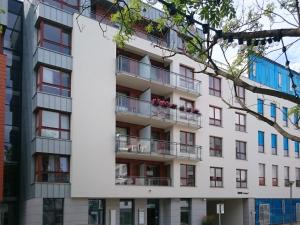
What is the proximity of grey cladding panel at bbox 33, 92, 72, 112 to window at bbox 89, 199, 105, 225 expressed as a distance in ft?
20.5

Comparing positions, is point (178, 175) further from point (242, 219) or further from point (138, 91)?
point (242, 219)

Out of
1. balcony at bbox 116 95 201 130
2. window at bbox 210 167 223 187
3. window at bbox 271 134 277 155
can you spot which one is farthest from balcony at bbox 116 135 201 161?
window at bbox 271 134 277 155

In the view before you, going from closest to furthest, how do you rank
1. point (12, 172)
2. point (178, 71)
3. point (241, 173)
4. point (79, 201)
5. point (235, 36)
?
1. point (235, 36)
2. point (79, 201)
3. point (12, 172)
4. point (178, 71)
5. point (241, 173)

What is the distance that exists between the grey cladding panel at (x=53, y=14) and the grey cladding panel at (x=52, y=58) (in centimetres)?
199

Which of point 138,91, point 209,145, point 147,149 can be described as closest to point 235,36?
point 147,149

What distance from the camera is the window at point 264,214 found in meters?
45.3

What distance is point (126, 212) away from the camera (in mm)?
34906

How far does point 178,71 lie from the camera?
38719mm

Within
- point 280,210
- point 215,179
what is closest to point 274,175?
point 280,210

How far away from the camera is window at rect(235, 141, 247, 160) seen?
1720 inches

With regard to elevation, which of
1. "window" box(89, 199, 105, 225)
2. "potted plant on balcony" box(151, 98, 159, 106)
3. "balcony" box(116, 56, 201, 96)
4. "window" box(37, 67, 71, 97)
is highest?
"balcony" box(116, 56, 201, 96)

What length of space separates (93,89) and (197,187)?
1194 cm

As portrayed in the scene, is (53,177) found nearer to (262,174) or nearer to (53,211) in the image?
(53,211)

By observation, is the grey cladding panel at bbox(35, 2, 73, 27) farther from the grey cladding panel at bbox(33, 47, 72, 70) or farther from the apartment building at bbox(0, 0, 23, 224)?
the apartment building at bbox(0, 0, 23, 224)
